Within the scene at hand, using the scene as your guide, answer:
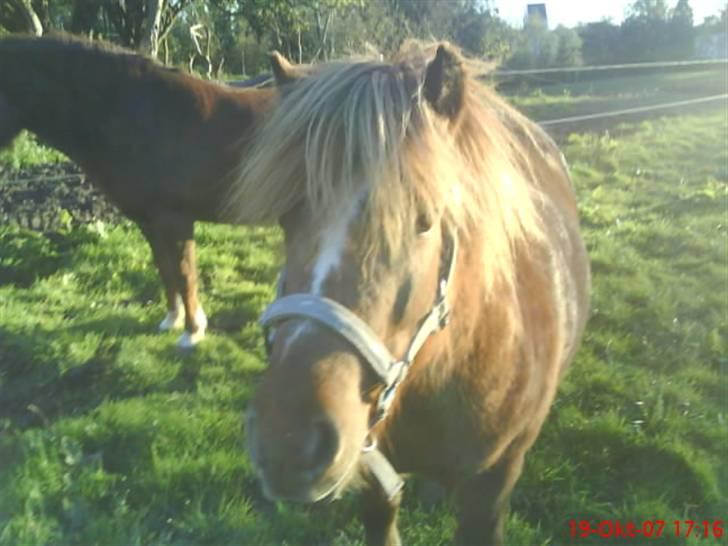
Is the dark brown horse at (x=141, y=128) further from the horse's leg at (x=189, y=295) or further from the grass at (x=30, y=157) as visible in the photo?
the grass at (x=30, y=157)

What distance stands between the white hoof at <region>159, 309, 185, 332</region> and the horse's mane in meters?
2.77

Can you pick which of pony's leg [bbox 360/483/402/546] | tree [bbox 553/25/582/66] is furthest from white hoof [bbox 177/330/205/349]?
tree [bbox 553/25/582/66]

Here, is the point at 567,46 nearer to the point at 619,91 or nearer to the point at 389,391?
the point at 619,91

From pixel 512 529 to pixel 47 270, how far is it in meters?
3.65

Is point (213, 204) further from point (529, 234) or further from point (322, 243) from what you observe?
point (322, 243)

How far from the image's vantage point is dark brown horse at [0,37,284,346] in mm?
4203

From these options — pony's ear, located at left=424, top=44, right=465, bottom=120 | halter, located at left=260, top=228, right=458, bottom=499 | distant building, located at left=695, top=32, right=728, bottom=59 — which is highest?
distant building, located at left=695, top=32, right=728, bottom=59

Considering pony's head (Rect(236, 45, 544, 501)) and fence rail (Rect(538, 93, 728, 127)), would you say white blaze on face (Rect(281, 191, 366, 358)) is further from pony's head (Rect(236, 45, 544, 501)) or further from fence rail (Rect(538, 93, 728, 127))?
fence rail (Rect(538, 93, 728, 127))

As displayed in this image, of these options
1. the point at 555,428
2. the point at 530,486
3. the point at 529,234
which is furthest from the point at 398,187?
the point at 555,428

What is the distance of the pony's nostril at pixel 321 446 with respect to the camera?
4.80 ft

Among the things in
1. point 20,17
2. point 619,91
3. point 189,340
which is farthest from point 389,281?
point 619,91

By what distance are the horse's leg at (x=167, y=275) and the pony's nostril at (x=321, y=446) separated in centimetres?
314

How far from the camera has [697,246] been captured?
6.28m

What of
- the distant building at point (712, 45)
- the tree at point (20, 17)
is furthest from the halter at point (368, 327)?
the distant building at point (712, 45)
